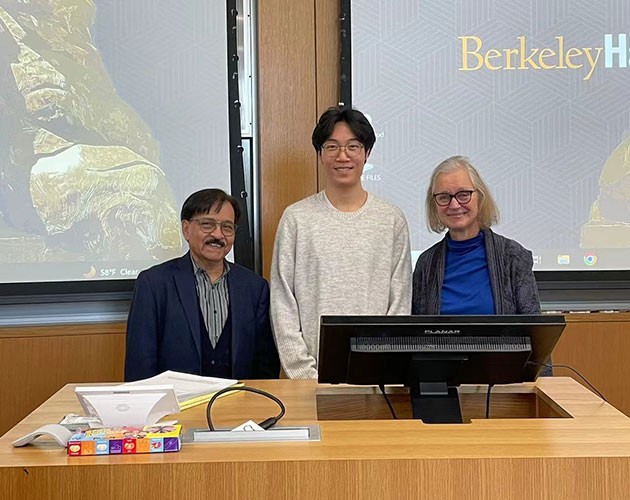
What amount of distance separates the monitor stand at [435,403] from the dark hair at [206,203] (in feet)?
4.24

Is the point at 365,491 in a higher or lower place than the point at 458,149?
lower

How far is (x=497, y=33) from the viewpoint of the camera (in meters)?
3.86

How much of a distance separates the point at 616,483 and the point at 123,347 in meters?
2.59

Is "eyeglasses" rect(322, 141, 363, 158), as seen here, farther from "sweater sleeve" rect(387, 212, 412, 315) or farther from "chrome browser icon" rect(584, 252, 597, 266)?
"chrome browser icon" rect(584, 252, 597, 266)

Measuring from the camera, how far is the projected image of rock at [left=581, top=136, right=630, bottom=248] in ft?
12.7

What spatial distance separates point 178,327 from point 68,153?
1084 millimetres

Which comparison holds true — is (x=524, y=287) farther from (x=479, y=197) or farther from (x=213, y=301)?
(x=213, y=301)

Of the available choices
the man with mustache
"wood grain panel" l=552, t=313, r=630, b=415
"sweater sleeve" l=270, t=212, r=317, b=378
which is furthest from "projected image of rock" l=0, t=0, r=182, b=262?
"wood grain panel" l=552, t=313, r=630, b=415

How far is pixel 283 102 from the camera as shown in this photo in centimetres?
383

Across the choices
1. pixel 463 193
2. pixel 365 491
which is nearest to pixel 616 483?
pixel 365 491

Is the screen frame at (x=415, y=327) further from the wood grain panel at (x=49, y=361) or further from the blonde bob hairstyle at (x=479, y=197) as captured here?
the wood grain panel at (x=49, y=361)

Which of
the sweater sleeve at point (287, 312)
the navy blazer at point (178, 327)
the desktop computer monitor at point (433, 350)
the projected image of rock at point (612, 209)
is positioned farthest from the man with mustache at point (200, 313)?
the projected image of rock at point (612, 209)

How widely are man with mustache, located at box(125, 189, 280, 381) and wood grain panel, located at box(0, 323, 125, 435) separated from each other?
26.2 inches

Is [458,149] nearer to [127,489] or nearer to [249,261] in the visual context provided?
[249,261]
